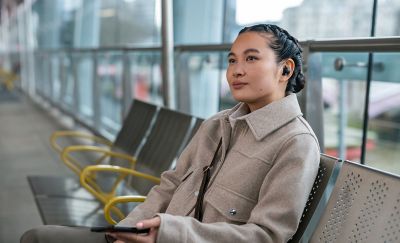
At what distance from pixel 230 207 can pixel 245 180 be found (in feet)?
0.30

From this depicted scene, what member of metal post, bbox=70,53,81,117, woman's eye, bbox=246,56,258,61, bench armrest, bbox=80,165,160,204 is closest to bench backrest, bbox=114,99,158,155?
bench armrest, bbox=80,165,160,204

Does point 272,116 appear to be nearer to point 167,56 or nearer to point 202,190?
point 202,190

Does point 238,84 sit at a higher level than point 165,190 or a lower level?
higher

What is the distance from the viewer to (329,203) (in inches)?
→ 56.7

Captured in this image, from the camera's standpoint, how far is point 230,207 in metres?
1.48

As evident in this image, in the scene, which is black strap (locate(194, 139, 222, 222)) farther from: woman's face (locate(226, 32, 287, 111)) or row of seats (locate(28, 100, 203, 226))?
row of seats (locate(28, 100, 203, 226))

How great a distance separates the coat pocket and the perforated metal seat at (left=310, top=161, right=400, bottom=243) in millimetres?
213

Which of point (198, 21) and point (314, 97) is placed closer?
point (314, 97)

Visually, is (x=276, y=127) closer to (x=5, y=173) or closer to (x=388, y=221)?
(x=388, y=221)

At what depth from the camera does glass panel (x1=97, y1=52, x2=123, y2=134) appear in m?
6.26

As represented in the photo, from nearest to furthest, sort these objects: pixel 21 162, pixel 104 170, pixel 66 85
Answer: pixel 104 170
pixel 21 162
pixel 66 85

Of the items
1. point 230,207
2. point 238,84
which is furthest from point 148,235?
point 238,84

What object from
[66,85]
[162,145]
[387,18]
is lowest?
[66,85]

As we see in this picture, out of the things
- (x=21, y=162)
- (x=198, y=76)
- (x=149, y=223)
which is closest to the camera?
(x=149, y=223)
